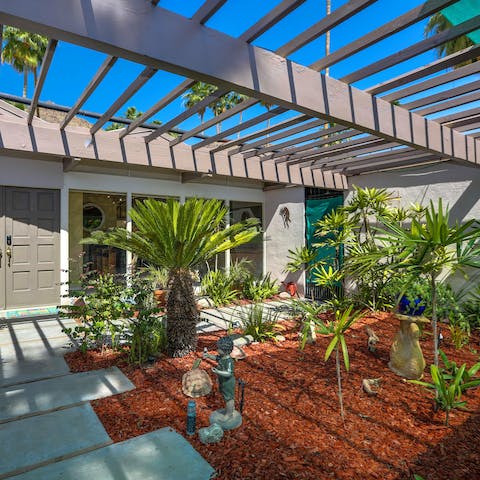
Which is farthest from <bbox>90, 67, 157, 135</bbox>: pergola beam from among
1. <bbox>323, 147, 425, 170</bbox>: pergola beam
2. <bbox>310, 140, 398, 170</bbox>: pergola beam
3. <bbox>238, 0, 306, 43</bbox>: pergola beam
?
<bbox>323, 147, 425, 170</bbox>: pergola beam

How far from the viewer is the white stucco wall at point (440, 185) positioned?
5.42 metres

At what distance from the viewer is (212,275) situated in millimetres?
7266

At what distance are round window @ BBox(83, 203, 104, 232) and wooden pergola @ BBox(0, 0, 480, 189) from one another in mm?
2530

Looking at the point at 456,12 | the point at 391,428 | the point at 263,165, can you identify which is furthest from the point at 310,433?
the point at 263,165

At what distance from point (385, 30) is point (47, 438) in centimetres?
370

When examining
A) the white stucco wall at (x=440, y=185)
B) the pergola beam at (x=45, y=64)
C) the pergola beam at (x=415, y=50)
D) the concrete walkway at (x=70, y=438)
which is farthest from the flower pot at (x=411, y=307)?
the pergola beam at (x=45, y=64)

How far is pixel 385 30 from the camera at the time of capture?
7.78ft

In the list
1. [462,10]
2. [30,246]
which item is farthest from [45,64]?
[30,246]

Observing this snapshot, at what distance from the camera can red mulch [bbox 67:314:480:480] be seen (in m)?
2.01

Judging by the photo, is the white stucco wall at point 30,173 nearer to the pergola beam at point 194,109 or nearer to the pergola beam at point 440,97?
the pergola beam at point 194,109

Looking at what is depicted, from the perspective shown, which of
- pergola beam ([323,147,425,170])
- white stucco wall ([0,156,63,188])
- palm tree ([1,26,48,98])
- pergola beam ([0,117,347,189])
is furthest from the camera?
palm tree ([1,26,48,98])

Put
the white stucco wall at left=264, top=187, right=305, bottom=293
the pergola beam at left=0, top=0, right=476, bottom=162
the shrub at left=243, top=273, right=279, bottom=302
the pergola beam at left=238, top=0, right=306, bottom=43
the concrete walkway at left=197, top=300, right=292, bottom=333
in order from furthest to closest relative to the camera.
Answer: the white stucco wall at left=264, top=187, right=305, bottom=293, the shrub at left=243, top=273, right=279, bottom=302, the concrete walkway at left=197, top=300, right=292, bottom=333, the pergola beam at left=238, top=0, right=306, bottom=43, the pergola beam at left=0, top=0, right=476, bottom=162

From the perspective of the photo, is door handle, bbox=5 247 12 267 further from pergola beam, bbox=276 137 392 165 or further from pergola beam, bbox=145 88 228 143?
pergola beam, bbox=276 137 392 165

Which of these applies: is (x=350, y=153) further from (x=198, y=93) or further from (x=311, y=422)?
(x=198, y=93)
